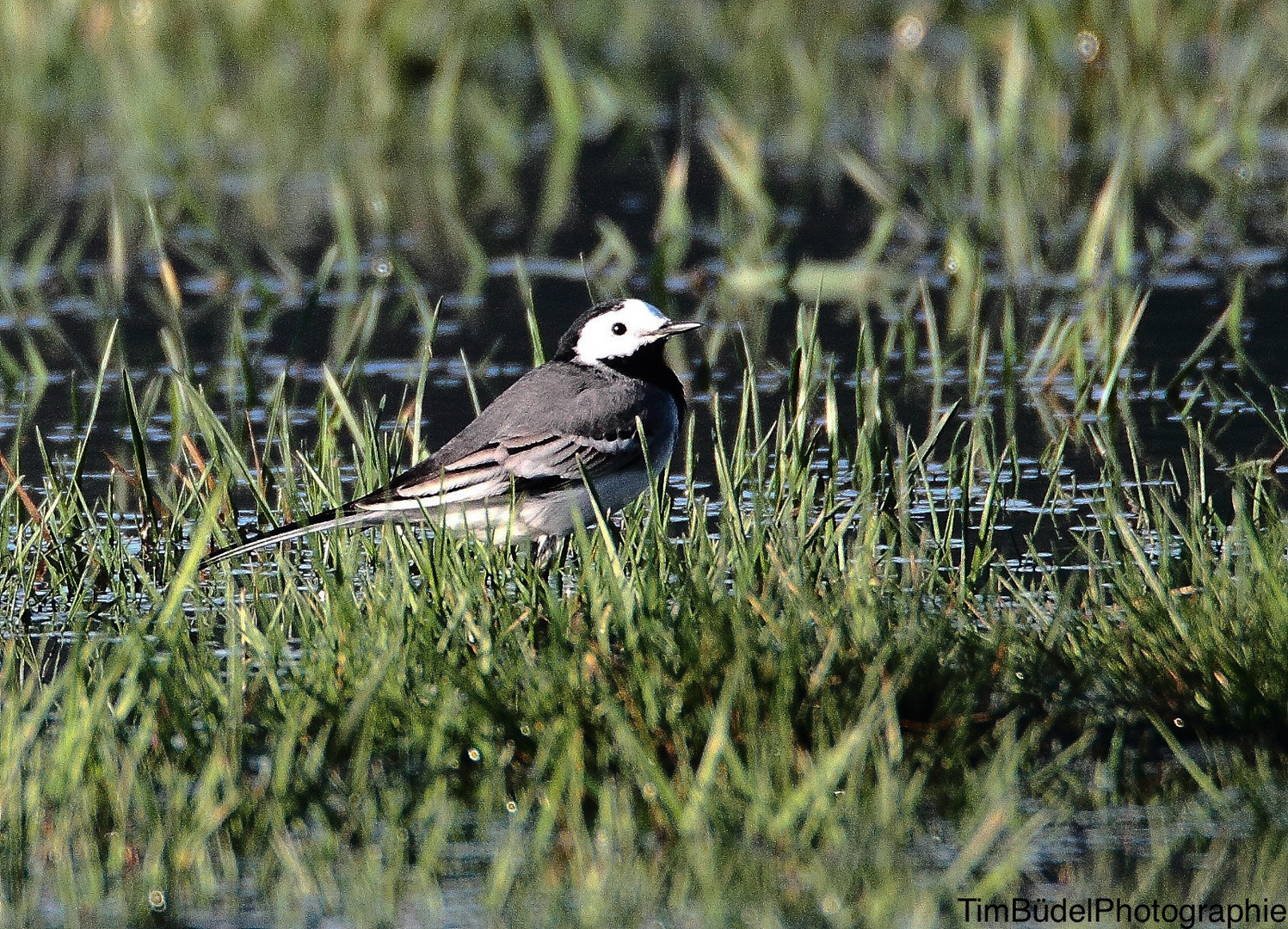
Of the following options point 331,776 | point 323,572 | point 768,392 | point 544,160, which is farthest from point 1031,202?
point 331,776

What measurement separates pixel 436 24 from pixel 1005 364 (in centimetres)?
910

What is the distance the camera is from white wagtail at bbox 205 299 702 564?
6297 mm

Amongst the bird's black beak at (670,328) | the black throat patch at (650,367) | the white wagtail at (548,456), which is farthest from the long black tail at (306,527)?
the bird's black beak at (670,328)

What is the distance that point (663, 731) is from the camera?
4840mm

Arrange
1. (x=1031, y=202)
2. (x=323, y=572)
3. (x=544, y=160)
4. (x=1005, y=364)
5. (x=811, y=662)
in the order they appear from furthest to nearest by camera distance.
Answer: (x=544, y=160)
(x=1031, y=202)
(x=1005, y=364)
(x=323, y=572)
(x=811, y=662)

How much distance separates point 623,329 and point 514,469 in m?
0.81

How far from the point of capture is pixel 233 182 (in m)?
13.9

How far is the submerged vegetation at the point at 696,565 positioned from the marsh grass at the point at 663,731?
1 centimetres

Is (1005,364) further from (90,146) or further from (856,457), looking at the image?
(90,146)

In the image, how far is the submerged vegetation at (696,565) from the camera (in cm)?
438

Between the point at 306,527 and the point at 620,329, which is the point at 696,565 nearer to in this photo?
the point at 306,527

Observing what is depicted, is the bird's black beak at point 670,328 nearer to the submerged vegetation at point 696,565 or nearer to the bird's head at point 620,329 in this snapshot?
the bird's head at point 620,329

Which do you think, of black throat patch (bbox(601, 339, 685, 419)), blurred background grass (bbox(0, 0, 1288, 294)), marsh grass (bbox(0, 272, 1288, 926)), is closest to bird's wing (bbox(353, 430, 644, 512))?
marsh grass (bbox(0, 272, 1288, 926))

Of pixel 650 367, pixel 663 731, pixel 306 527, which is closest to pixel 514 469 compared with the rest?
pixel 306 527
